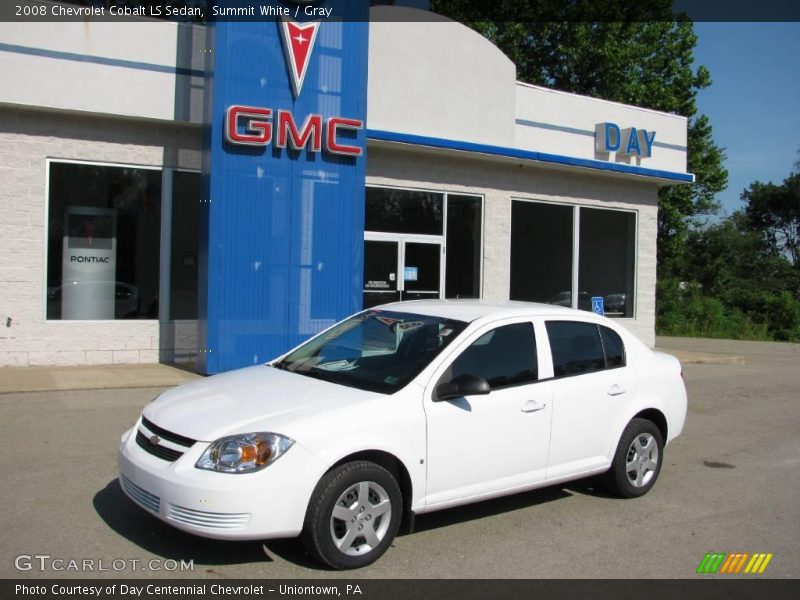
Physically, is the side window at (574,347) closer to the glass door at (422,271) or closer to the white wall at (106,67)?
the glass door at (422,271)

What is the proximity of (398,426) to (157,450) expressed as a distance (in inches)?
57.9

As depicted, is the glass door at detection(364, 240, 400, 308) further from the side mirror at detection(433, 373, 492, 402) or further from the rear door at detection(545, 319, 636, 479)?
the side mirror at detection(433, 373, 492, 402)

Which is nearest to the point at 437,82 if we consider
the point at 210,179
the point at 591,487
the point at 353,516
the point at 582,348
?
the point at 210,179

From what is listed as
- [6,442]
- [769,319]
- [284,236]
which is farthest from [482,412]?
[769,319]

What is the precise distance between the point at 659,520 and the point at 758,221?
5436 cm

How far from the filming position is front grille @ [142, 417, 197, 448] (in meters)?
4.43

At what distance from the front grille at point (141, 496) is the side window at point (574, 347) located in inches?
116

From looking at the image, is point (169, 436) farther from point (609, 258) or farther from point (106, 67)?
point (609, 258)

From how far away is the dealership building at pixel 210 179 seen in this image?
11.1 meters

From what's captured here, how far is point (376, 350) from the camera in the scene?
18.5 ft

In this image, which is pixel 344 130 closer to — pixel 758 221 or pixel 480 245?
pixel 480 245

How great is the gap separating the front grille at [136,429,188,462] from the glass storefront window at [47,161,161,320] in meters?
7.71

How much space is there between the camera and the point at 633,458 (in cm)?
616

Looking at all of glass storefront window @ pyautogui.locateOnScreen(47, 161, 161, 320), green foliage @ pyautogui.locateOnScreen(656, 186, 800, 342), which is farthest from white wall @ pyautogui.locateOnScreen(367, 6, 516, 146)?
green foliage @ pyautogui.locateOnScreen(656, 186, 800, 342)
